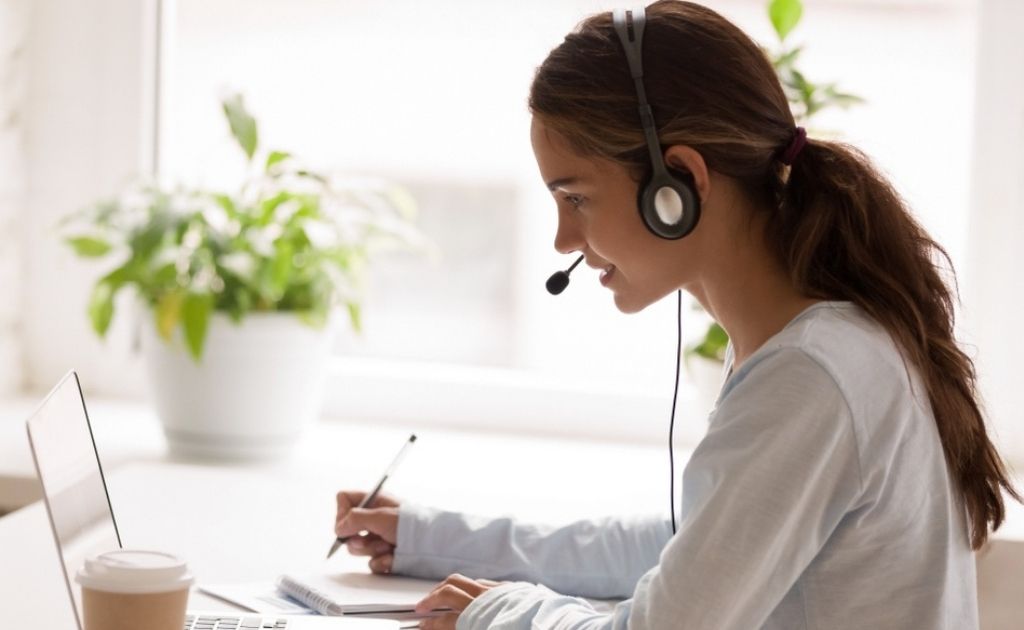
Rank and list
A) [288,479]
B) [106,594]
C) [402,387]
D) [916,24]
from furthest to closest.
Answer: [402,387]
[916,24]
[288,479]
[106,594]

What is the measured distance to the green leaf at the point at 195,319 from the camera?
1974 mm

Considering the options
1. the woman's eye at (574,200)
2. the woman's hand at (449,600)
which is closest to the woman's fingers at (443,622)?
the woman's hand at (449,600)

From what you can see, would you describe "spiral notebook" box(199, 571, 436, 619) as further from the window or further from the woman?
the window

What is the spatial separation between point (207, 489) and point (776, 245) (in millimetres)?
937

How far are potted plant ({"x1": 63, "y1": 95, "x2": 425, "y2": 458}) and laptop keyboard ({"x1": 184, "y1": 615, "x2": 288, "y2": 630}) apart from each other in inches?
34.1

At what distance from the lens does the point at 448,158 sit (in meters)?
2.43

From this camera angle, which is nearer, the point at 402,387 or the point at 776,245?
the point at 776,245

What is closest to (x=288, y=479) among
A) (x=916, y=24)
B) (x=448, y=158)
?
(x=448, y=158)

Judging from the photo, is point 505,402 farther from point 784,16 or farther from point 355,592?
point 355,592

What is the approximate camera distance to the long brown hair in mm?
1109

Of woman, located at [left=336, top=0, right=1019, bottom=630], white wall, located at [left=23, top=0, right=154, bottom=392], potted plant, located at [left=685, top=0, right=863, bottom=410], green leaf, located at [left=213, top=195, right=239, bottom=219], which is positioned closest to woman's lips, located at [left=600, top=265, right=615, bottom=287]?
woman, located at [left=336, top=0, right=1019, bottom=630]

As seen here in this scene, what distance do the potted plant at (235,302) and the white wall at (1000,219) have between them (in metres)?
1.00

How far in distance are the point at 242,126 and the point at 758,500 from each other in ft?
4.47

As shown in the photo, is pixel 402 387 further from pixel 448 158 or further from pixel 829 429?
pixel 829 429
